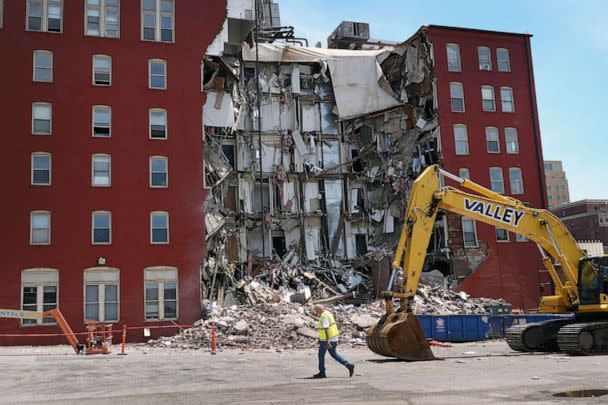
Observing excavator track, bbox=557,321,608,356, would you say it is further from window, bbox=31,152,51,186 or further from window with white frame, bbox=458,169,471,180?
window, bbox=31,152,51,186

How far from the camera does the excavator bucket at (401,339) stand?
59.1 feet

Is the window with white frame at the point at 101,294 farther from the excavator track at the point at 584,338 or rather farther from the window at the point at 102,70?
the excavator track at the point at 584,338

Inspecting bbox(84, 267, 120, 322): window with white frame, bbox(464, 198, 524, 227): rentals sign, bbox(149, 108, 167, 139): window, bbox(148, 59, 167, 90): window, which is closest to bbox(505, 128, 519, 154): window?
bbox(464, 198, 524, 227): rentals sign

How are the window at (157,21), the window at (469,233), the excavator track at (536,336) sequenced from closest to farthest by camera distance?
the excavator track at (536,336) < the window at (157,21) < the window at (469,233)

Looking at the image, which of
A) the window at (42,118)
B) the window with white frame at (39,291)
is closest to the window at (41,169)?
the window at (42,118)

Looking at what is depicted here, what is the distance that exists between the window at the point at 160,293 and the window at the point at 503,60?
25.5 m

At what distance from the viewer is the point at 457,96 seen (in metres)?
40.9

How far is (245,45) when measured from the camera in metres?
41.4

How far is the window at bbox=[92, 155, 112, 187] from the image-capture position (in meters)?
31.8

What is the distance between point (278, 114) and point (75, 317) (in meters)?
18.9

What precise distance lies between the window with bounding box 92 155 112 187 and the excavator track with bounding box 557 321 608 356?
22047mm

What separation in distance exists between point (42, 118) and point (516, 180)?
28.4 meters

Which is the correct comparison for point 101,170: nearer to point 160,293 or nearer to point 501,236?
point 160,293

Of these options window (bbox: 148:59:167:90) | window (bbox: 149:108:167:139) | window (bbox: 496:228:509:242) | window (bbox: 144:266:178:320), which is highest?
window (bbox: 148:59:167:90)
